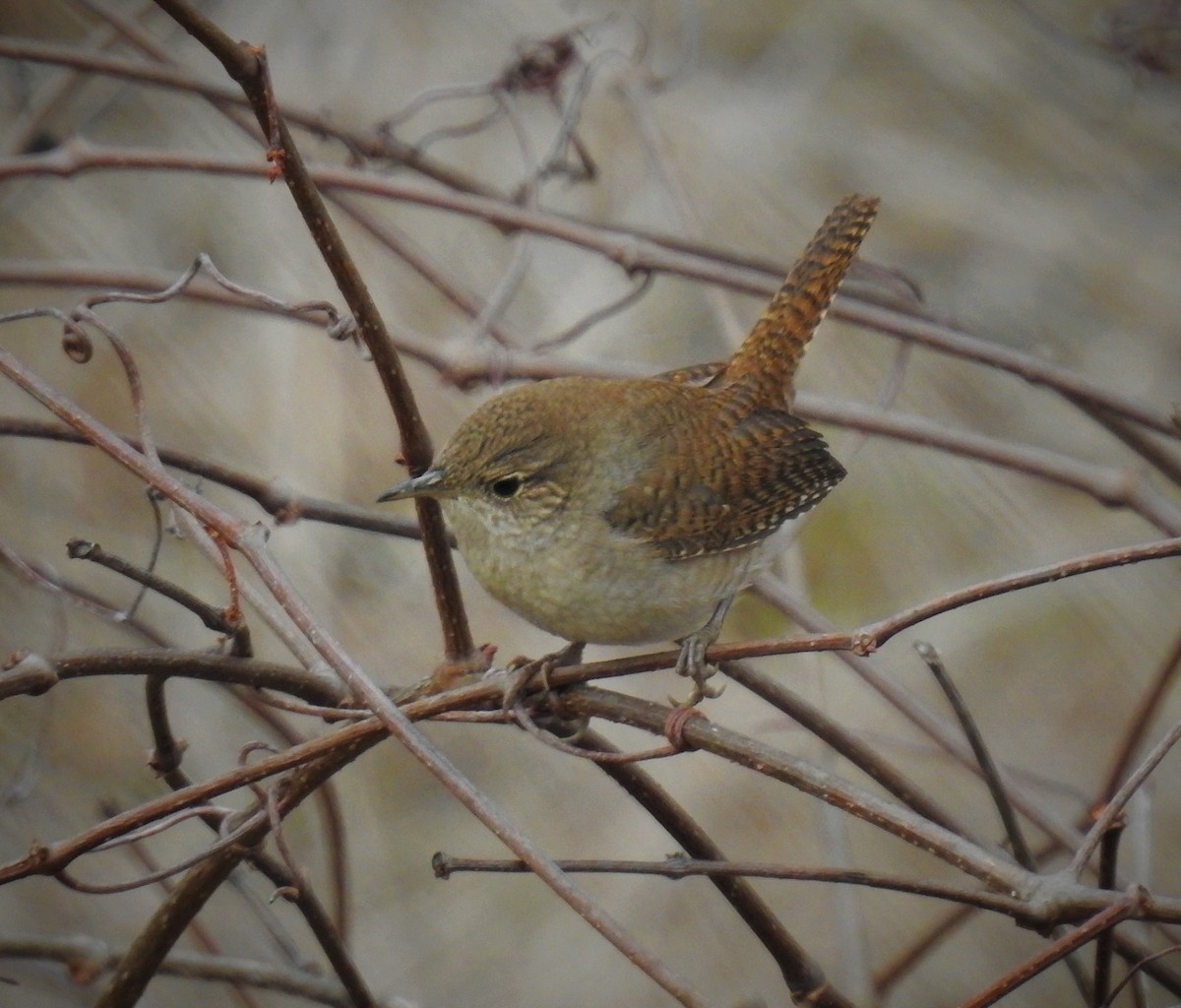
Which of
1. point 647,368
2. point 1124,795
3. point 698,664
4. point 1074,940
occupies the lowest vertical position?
point 1074,940

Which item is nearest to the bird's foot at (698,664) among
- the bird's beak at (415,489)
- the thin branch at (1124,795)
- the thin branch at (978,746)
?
the thin branch at (978,746)

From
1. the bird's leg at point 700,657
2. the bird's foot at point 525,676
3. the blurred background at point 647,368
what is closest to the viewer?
the bird's foot at point 525,676

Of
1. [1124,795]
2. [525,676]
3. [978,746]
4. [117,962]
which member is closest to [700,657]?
[525,676]

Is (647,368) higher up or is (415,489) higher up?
(647,368)

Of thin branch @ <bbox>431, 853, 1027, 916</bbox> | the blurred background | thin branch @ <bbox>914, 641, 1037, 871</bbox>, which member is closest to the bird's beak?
thin branch @ <bbox>431, 853, 1027, 916</bbox>

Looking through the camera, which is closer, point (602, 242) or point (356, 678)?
point (356, 678)

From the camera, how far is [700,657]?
159cm

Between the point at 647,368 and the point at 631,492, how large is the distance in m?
0.55

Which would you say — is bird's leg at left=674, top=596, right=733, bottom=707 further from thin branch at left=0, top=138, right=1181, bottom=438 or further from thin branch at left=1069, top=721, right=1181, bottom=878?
thin branch at left=0, top=138, right=1181, bottom=438

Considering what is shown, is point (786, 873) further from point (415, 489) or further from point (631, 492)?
point (631, 492)

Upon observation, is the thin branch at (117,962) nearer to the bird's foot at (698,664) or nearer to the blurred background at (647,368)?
the bird's foot at (698,664)

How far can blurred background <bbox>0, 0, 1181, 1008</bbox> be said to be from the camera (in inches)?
126

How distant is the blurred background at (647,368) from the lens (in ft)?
10.5

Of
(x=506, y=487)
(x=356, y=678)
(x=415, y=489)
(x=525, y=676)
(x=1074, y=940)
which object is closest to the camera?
(x=1074, y=940)
